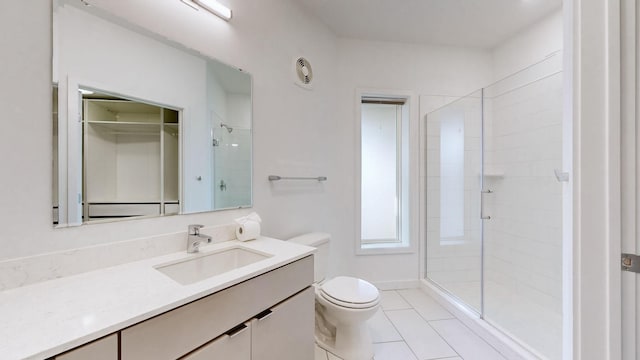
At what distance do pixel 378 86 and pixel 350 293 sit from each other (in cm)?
203

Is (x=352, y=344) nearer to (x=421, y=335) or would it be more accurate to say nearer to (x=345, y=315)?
(x=345, y=315)

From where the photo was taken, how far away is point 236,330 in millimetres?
916

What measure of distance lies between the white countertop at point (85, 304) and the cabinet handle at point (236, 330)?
0.57 ft

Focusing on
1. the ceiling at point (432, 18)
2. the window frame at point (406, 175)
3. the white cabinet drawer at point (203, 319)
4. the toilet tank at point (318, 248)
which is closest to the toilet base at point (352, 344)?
the toilet tank at point (318, 248)

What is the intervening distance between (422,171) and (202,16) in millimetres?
2338

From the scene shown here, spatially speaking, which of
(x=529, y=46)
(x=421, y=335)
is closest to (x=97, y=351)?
(x=421, y=335)

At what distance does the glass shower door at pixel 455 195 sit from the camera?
7.94ft

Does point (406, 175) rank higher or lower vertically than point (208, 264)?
higher

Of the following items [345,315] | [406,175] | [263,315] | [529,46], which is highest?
[529,46]

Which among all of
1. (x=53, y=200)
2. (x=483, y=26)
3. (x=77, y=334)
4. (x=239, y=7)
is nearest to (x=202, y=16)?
(x=239, y=7)

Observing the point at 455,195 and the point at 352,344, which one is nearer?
the point at 352,344

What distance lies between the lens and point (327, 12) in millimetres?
2158

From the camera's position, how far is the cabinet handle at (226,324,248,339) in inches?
35.0
